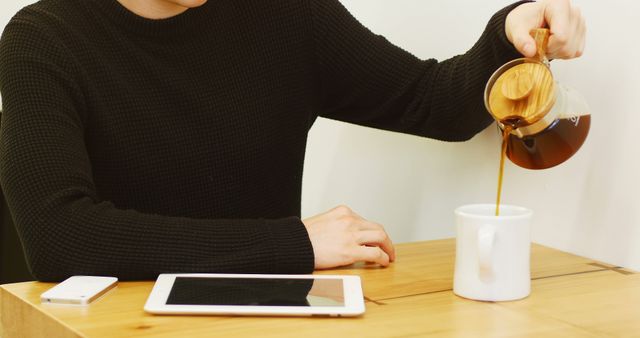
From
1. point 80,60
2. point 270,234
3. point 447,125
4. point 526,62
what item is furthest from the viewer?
point 447,125

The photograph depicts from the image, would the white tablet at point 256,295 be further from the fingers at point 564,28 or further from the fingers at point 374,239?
the fingers at point 564,28

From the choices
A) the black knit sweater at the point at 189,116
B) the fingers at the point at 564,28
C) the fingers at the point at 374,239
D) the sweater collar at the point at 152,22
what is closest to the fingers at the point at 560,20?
the fingers at the point at 564,28

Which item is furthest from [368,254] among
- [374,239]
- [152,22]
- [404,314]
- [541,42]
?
[152,22]

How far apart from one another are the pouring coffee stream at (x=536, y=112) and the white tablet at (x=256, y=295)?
24cm

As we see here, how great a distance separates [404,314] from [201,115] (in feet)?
1.92

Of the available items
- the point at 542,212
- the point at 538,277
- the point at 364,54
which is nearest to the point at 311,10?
the point at 364,54

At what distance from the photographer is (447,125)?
4.60ft

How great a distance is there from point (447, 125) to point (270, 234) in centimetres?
44

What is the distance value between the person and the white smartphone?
3 cm

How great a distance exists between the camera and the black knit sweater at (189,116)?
1.08 metres

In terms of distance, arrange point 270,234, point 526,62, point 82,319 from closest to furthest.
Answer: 1. point 82,319
2. point 526,62
3. point 270,234

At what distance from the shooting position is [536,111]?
3.23 feet

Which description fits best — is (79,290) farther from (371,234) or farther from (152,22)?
(152,22)

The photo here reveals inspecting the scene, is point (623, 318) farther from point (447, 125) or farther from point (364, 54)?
point (364, 54)
